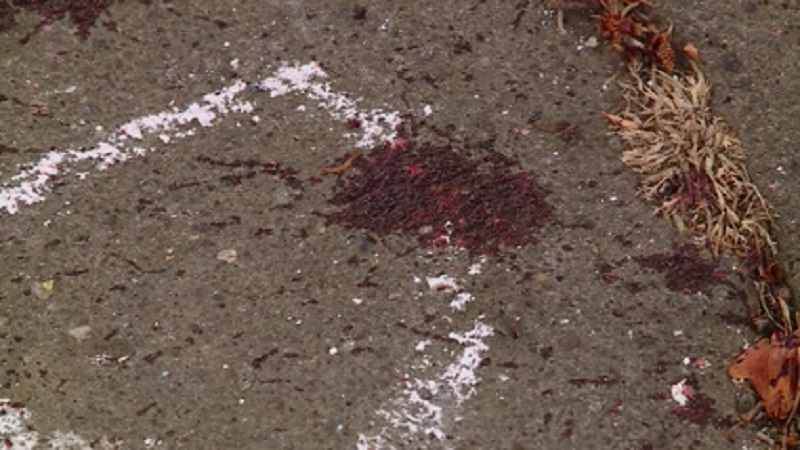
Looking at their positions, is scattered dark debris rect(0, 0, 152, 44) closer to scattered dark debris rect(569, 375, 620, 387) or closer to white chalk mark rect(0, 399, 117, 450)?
white chalk mark rect(0, 399, 117, 450)

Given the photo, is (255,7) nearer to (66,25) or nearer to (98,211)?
(66,25)

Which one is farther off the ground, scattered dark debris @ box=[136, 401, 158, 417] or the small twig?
the small twig

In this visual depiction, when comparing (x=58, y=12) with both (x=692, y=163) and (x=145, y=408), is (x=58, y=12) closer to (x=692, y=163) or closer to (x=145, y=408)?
(x=145, y=408)

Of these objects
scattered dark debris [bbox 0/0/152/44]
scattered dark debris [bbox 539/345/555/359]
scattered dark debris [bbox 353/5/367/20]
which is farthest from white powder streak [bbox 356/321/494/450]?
scattered dark debris [bbox 0/0/152/44]

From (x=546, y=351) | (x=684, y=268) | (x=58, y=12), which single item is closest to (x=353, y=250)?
(x=546, y=351)

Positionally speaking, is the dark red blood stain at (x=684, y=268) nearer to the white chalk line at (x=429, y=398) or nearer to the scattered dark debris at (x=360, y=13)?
the white chalk line at (x=429, y=398)

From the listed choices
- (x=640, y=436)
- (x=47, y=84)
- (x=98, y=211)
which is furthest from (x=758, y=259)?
(x=47, y=84)
